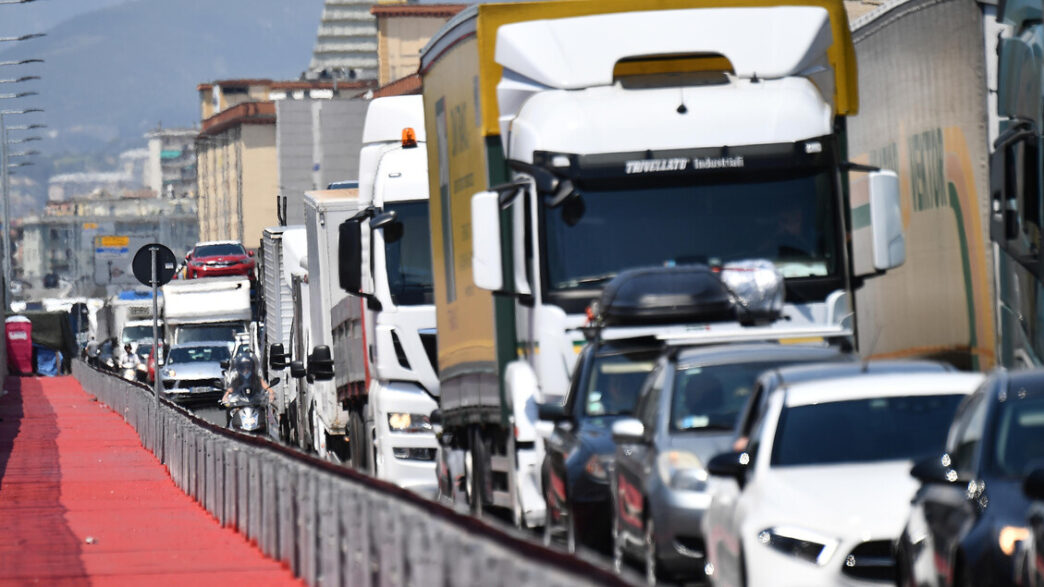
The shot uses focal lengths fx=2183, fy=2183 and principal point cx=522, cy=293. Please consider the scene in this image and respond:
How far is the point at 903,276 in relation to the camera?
1802 cm

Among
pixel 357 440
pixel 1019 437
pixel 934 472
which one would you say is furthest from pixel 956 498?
pixel 357 440

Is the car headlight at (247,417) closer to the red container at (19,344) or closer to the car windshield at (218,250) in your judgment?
the car windshield at (218,250)

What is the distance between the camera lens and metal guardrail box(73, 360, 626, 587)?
23.5 ft

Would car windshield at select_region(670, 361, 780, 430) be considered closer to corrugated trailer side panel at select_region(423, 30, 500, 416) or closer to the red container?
corrugated trailer side panel at select_region(423, 30, 500, 416)

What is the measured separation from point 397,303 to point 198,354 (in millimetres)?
29206

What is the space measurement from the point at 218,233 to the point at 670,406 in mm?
182026

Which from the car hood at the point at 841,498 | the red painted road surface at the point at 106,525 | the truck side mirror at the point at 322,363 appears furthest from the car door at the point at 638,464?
the truck side mirror at the point at 322,363

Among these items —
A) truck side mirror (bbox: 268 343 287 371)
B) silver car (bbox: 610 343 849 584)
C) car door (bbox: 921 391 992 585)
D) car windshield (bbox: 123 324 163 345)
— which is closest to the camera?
car door (bbox: 921 391 992 585)

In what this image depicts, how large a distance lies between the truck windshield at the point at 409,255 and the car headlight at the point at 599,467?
7884 millimetres

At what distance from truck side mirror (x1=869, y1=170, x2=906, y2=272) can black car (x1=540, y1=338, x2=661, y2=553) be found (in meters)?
1.68

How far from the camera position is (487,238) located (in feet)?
50.0

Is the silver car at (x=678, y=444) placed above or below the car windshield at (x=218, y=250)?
below

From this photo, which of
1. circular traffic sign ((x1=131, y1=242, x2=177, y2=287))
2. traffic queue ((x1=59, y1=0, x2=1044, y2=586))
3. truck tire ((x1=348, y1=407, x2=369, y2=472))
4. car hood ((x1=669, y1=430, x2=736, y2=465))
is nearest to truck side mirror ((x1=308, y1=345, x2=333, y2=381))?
truck tire ((x1=348, y1=407, x2=369, y2=472))

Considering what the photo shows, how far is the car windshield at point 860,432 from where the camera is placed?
10391mm
